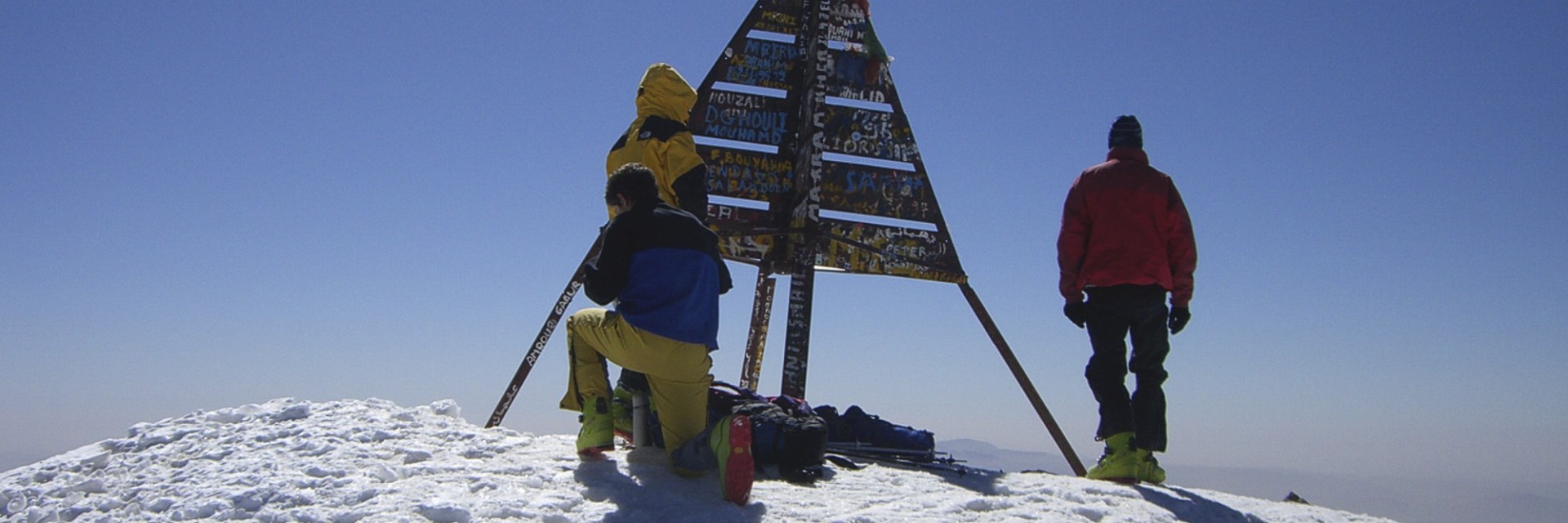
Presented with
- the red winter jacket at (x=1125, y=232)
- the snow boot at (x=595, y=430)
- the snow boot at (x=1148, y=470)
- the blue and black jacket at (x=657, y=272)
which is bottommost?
the snow boot at (x=595, y=430)

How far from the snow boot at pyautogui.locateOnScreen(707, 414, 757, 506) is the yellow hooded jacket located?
2029 millimetres

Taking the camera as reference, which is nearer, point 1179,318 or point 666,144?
point 1179,318

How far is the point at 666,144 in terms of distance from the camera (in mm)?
6070

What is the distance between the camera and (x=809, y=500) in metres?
4.48

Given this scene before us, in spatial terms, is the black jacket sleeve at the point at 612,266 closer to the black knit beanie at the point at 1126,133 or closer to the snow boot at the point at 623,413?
the snow boot at the point at 623,413

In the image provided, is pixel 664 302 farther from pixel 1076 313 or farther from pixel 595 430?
pixel 1076 313

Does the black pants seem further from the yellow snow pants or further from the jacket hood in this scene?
the jacket hood

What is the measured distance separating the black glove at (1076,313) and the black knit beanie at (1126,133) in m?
0.89

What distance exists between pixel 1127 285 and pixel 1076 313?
29 cm

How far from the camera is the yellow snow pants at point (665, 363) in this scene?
4566mm

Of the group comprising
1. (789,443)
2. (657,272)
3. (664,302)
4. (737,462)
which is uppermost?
(657,272)

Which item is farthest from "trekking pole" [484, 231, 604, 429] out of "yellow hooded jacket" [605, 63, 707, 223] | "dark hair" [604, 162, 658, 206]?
"dark hair" [604, 162, 658, 206]

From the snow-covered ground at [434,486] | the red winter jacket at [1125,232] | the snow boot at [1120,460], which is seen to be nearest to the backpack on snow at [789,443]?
the snow-covered ground at [434,486]

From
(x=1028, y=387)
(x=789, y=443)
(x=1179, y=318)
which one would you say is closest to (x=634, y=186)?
(x=789, y=443)
